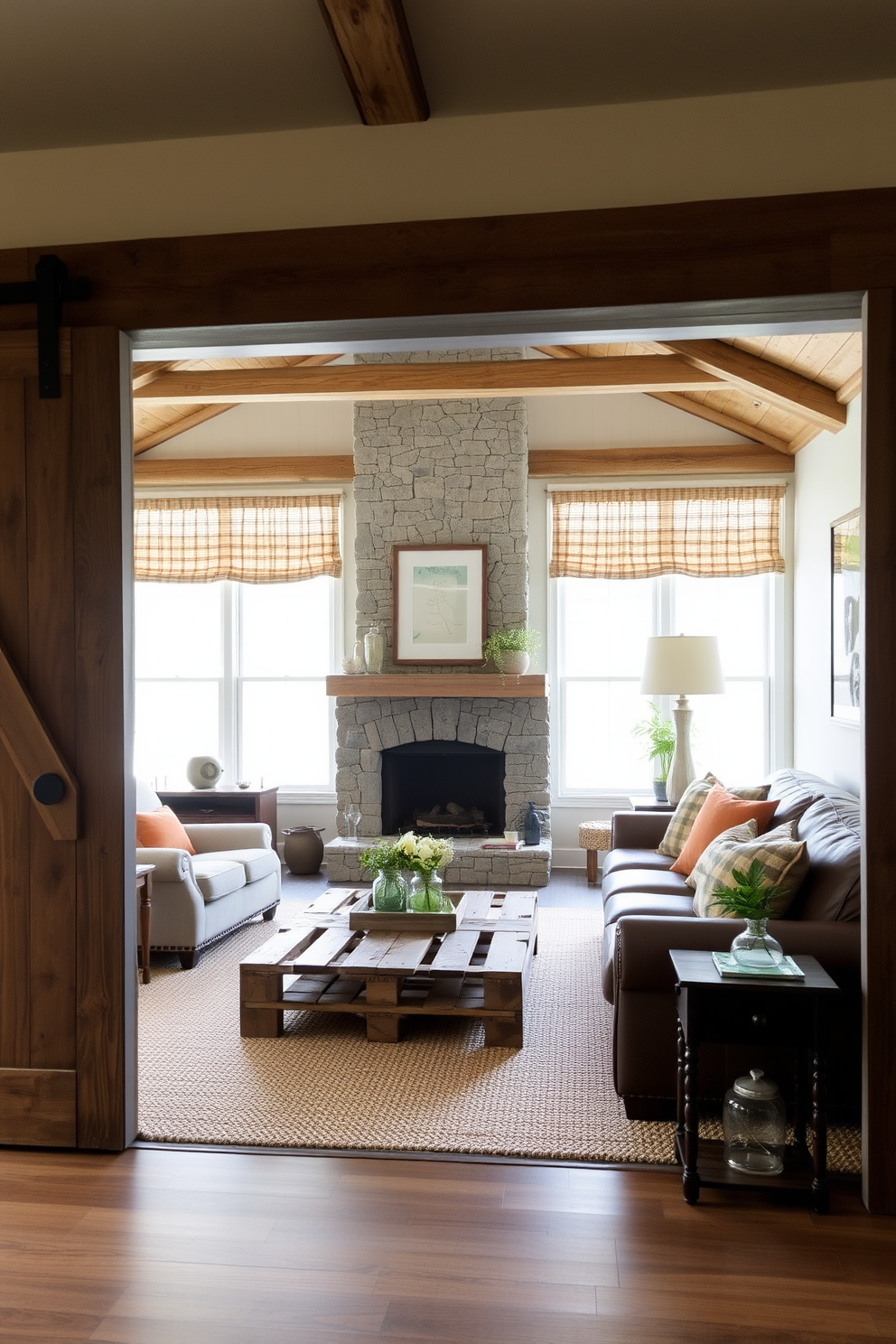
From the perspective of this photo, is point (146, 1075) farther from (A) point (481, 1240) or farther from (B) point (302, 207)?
(B) point (302, 207)

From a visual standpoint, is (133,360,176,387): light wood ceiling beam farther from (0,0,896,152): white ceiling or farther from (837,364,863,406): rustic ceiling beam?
(837,364,863,406): rustic ceiling beam

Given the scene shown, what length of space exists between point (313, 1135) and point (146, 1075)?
84 cm

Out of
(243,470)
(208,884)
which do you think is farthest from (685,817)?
(243,470)

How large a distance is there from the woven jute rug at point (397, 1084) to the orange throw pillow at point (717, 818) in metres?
0.73

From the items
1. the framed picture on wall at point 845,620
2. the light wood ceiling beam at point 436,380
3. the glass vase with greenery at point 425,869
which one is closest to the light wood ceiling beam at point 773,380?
the light wood ceiling beam at point 436,380

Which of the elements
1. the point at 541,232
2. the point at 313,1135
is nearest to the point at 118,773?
the point at 313,1135

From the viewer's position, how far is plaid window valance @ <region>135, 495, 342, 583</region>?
25.9 feet

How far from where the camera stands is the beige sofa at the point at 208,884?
4.93 metres

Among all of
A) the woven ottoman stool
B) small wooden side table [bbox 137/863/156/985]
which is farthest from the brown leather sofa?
the woven ottoman stool

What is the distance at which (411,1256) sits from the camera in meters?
2.41

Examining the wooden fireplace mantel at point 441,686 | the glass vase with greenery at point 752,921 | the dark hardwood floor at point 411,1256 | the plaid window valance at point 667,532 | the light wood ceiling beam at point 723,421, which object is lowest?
the dark hardwood floor at point 411,1256

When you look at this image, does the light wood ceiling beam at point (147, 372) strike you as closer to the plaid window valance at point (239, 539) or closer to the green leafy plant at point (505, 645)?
the plaid window valance at point (239, 539)

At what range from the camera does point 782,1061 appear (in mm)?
3166

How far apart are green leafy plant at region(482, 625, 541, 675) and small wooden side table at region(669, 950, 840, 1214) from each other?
4.43 metres
